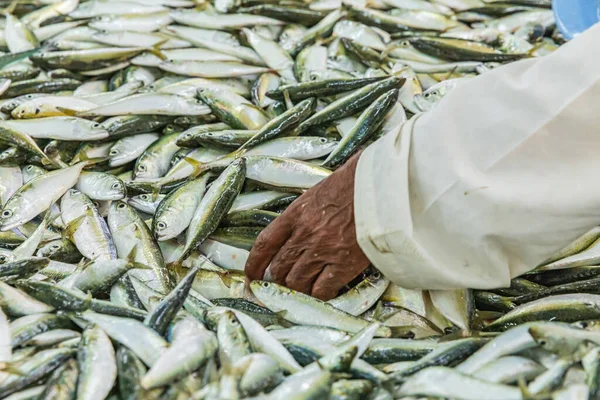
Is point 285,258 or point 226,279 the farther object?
point 226,279

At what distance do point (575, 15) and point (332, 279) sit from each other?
2.18m

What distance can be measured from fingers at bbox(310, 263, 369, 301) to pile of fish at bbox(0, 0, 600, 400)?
0.05 m

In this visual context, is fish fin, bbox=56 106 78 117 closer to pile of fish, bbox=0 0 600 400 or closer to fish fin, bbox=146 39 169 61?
pile of fish, bbox=0 0 600 400

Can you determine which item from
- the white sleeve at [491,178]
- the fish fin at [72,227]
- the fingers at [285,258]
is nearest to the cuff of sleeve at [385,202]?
the white sleeve at [491,178]

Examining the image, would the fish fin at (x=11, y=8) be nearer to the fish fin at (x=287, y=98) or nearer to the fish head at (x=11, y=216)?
the fish head at (x=11, y=216)

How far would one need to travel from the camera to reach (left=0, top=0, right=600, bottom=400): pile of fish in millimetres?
1754

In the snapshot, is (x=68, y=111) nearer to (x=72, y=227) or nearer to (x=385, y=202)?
(x=72, y=227)

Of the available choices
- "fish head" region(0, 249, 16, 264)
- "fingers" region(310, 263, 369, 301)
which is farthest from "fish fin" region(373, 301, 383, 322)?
"fish head" region(0, 249, 16, 264)

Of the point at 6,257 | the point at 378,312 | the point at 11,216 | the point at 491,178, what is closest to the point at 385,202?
the point at 491,178

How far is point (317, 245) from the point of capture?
2.22 metres

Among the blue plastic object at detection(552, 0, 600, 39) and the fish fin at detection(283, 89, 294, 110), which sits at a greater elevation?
the blue plastic object at detection(552, 0, 600, 39)

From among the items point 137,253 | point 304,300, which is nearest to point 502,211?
point 304,300

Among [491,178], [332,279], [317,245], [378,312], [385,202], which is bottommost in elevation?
[378,312]

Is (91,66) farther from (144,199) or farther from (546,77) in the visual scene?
(546,77)
